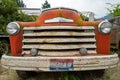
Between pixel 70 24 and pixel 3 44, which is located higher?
pixel 70 24

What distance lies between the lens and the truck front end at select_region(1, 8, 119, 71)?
16.7 feet

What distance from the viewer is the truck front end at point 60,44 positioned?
16.7 feet

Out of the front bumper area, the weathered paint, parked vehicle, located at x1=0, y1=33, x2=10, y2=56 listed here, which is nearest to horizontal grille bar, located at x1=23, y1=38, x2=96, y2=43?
the weathered paint

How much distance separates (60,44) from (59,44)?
2 cm

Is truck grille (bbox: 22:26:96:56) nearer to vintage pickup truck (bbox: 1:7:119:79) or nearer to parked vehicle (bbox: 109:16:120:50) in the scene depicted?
vintage pickup truck (bbox: 1:7:119:79)

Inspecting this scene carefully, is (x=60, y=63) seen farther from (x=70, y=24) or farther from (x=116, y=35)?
(x=116, y=35)

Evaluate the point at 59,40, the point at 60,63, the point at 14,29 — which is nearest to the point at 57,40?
the point at 59,40

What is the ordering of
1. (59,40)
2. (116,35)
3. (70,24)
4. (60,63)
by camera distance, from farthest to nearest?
(116,35), (70,24), (59,40), (60,63)

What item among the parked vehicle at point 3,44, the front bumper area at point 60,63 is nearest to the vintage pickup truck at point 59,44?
the front bumper area at point 60,63

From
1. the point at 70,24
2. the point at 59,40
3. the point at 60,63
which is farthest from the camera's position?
the point at 70,24

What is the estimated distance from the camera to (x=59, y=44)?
18.2 feet

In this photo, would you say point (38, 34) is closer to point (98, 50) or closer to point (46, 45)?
point (46, 45)

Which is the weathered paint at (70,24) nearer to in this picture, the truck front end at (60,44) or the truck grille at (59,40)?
the truck front end at (60,44)

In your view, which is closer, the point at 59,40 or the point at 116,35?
the point at 59,40
